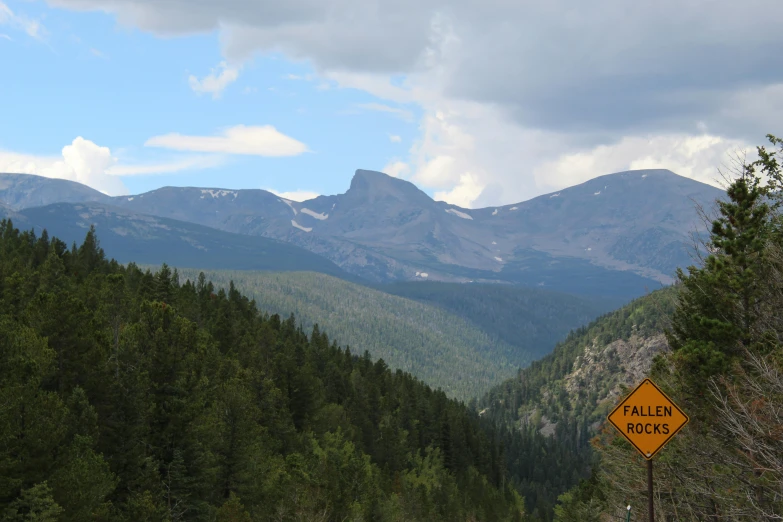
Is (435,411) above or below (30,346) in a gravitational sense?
below

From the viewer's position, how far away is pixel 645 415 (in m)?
15.5

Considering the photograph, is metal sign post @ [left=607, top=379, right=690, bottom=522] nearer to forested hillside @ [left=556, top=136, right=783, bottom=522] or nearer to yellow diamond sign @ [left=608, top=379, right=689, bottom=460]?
yellow diamond sign @ [left=608, top=379, right=689, bottom=460]

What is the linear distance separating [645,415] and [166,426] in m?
29.6

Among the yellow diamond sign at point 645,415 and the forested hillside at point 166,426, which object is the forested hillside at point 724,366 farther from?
the forested hillside at point 166,426

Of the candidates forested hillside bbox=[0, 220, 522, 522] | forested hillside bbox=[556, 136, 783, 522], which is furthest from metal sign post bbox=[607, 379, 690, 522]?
forested hillside bbox=[0, 220, 522, 522]

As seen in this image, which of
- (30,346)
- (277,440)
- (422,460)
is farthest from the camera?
(422,460)

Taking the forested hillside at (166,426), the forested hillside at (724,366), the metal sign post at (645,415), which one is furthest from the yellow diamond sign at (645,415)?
the forested hillside at (166,426)

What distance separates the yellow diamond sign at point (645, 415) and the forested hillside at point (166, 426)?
1952 cm

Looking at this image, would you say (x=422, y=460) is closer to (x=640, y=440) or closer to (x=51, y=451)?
(x=51, y=451)

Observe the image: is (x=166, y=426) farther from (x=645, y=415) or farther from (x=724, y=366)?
(x=645, y=415)

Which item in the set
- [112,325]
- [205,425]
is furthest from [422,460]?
[205,425]

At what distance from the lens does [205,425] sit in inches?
1570

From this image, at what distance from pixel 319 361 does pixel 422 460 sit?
2018cm

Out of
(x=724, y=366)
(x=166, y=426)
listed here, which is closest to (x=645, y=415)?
(x=724, y=366)
